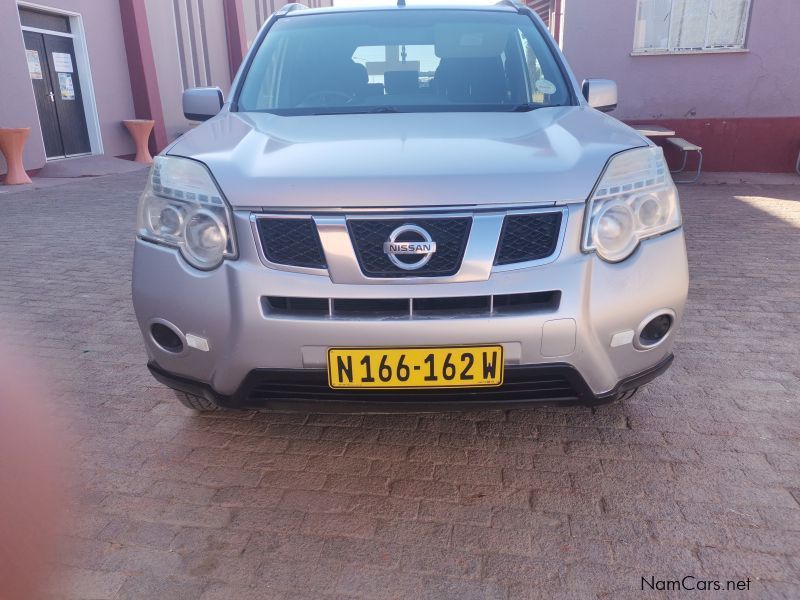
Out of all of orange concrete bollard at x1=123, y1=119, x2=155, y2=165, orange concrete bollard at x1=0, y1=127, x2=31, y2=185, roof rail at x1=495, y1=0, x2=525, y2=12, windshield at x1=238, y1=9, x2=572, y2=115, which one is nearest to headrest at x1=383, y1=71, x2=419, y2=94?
windshield at x1=238, y1=9, x2=572, y2=115

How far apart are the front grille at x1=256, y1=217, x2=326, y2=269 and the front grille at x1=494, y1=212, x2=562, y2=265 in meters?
0.56

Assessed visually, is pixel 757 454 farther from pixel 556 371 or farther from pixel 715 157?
pixel 715 157

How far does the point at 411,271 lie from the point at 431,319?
159 millimetres

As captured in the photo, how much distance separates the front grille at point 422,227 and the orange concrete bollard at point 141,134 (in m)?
12.6

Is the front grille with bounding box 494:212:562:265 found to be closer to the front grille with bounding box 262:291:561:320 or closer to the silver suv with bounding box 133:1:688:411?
the silver suv with bounding box 133:1:688:411

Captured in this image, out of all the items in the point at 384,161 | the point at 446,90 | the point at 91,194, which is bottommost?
the point at 91,194

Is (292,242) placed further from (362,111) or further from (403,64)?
(403,64)

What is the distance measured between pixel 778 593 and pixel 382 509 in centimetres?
113

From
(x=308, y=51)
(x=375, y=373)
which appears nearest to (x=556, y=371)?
(x=375, y=373)

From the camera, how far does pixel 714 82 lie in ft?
30.5

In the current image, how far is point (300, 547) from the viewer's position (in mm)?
1875

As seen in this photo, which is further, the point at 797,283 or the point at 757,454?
the point at 797,283

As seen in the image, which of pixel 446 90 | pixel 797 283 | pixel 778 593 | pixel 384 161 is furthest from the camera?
pixel 797 283

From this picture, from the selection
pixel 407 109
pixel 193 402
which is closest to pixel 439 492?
pixel 193 402
